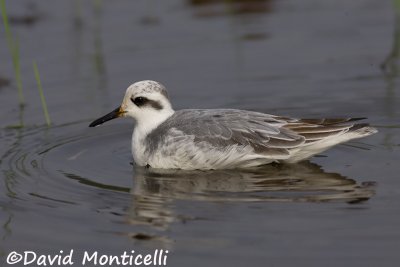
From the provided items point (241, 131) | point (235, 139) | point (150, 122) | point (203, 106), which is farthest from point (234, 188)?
point (203, 106)

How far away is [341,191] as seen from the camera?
9.65m

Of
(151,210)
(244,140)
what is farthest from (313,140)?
(151,210)

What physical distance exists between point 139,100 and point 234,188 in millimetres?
1948

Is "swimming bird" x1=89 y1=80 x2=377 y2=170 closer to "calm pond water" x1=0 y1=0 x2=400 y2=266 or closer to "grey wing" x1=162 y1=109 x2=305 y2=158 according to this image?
"grey wing" x1=162 y1=109 x2=305 y2=158

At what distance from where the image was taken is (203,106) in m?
13.1

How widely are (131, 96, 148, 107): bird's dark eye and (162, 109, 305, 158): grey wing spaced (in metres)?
0.49

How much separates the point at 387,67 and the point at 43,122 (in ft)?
16.8

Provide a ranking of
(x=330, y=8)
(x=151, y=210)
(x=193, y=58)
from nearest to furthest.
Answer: (x=151, y=210) < (x=193, y=58) < (x=330, y=8)

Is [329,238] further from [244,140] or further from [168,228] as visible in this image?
[244,140]

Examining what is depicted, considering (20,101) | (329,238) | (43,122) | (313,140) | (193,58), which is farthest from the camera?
(193,58)

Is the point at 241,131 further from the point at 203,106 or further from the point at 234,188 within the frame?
the point at 203,106

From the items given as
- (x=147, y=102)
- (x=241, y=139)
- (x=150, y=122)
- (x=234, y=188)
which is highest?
(x=147, y=102)

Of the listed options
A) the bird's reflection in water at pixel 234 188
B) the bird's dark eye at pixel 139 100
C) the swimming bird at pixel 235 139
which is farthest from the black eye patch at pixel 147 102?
the bird's reflection in water at pixel 234 188

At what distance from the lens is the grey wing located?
1059 centimetres
